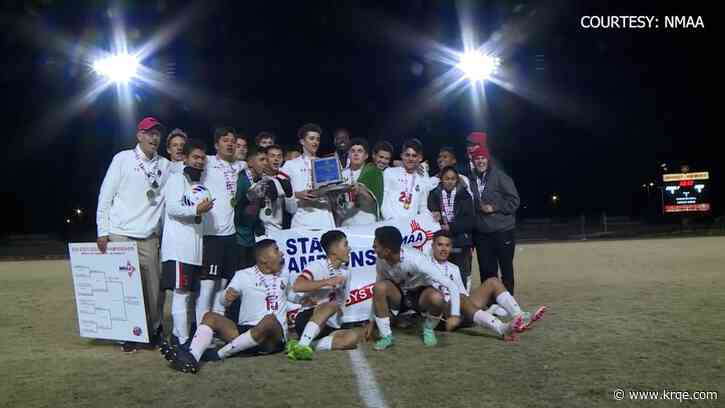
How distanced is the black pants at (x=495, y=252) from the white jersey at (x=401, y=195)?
746mm

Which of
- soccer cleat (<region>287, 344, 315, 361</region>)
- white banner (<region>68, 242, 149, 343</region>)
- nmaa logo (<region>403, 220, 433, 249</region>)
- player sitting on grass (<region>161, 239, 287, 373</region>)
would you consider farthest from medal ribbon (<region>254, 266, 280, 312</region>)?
nmaa logo (<region>403, 220, 433, 249</region>)

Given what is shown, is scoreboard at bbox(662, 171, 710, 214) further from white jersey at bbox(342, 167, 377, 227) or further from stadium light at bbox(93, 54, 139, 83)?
white jersey at bbox(342, 167, 377, 227)

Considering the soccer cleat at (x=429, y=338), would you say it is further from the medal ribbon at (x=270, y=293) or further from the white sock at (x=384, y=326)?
the medal ribbon at (x=270, y=293)

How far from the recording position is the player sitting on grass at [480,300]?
5.30 metres

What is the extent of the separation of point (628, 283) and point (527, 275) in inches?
85.1

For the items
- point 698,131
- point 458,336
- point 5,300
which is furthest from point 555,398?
point 698,131

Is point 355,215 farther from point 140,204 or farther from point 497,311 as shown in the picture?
point 140,204

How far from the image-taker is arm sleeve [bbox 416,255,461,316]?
206 inches

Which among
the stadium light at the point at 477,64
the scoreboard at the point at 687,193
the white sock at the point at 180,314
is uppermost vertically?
the stadium light at the point at 477,64

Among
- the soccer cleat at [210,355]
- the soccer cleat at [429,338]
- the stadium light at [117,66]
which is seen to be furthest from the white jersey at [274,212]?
the stadium light at [117,66]

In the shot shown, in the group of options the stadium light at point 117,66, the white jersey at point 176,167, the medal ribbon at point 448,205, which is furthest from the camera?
the stadium light at point 117,66

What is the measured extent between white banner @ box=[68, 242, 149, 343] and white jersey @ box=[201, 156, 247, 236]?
734 millimetres

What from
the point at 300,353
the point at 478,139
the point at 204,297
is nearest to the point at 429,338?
the point at 300,353

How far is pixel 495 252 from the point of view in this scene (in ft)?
20.7
